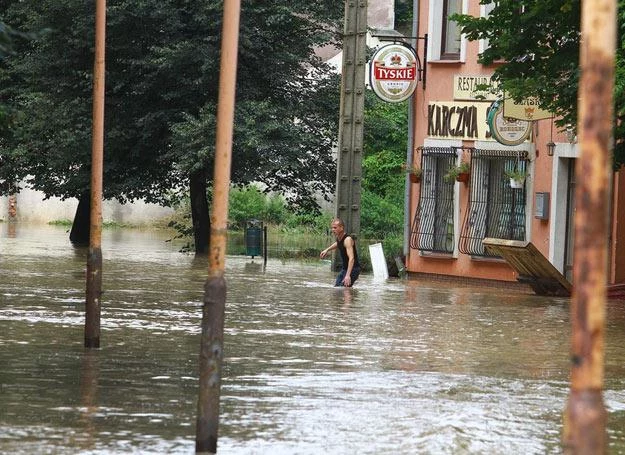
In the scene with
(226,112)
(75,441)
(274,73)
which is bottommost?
(75,441)

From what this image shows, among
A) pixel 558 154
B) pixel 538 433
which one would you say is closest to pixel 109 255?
pixel 558 154

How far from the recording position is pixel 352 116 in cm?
3550

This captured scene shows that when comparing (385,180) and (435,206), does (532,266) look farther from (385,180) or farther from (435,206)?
(385,180)

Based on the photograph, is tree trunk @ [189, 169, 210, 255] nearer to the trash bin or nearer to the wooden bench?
the trash bin

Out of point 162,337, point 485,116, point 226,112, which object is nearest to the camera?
point 226,112

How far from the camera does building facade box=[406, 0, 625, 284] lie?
32.5 metres

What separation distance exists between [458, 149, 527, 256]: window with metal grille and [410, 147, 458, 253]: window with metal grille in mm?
786

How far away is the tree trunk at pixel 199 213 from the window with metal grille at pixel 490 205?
35.1 ft

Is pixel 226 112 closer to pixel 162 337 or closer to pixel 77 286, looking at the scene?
pixel 162 337

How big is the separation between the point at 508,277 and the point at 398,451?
74.5 ft

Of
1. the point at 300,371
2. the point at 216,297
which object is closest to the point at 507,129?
the point at 300,371

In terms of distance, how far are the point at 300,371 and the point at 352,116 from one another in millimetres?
19898

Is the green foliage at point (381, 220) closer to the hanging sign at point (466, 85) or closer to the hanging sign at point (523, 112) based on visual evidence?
the hanging sign at point (466, 85)

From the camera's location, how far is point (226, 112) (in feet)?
35.8
